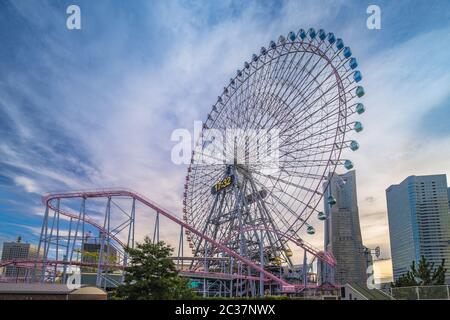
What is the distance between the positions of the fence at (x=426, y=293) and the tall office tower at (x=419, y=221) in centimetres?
10245

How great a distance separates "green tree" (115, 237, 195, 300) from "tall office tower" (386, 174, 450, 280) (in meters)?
105

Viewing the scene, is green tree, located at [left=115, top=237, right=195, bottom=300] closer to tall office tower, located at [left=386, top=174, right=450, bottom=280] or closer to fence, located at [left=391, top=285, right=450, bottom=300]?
fence, located at [left=391, top=285, right=450, bottom=300]

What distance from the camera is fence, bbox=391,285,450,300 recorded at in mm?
18000

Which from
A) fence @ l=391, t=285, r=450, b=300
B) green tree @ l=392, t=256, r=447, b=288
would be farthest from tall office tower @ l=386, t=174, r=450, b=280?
fence @ l=391, t=285, r=450, b=300

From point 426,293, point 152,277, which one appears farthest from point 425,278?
point 152,277

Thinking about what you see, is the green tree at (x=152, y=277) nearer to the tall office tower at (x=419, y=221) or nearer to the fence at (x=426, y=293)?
the fence at (x=426, y=293)

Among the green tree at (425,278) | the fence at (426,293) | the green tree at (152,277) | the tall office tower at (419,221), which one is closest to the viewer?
the fence at (426,293)

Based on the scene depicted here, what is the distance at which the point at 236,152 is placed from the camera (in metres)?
47.7

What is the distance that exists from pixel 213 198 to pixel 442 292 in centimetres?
3584

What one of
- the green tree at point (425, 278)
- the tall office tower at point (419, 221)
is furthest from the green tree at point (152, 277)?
the tall office tower at point (419, 221)

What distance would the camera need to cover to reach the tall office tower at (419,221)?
115269mm

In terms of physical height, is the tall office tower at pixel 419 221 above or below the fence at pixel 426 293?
above

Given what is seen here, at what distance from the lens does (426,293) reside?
1881 centimetres
